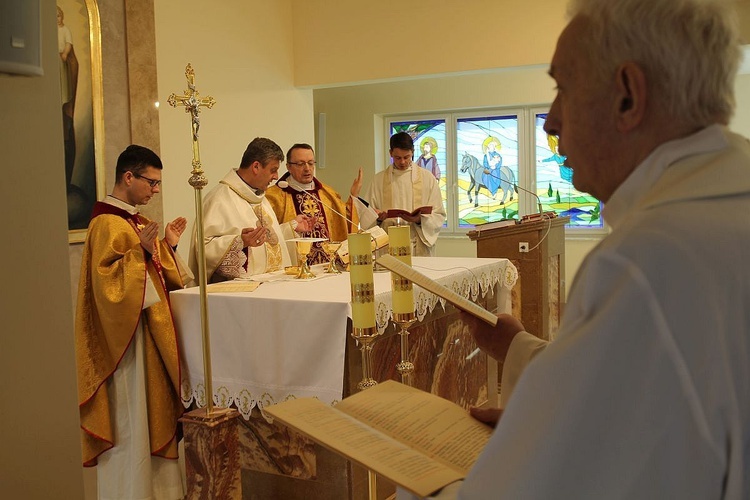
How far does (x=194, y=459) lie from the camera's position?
130 inches

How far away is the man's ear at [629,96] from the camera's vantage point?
1.14 metres

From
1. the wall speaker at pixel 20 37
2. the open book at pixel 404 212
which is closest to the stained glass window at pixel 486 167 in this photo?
the open book at pixel 404 212

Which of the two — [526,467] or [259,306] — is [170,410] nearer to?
[259,306]

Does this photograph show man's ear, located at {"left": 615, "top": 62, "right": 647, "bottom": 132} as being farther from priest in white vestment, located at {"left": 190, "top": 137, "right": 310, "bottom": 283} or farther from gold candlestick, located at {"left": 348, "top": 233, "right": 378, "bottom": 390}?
priest in white vestment, located at {"left": 190, "top": 137, "right": 310, "bottom": 283}

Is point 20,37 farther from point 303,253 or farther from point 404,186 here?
point 404,186

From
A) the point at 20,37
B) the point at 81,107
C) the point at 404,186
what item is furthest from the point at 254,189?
the point at 20,37

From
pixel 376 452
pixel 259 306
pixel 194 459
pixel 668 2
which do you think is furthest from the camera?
pixel 259 306

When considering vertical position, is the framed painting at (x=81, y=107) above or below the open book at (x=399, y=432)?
above

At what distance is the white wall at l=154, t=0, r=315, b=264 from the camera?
6.58 meters

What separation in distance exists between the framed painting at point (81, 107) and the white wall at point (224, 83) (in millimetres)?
834

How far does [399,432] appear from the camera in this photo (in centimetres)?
155

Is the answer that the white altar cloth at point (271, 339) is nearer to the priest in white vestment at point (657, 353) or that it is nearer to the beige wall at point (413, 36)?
the priest in white vestment at point (657, 353)

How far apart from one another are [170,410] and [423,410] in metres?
2.61

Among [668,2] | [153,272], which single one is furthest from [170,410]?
[668,2]
